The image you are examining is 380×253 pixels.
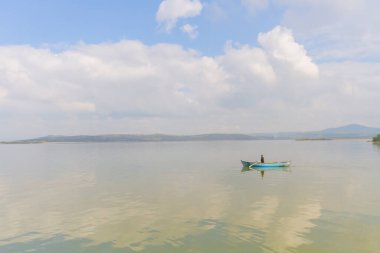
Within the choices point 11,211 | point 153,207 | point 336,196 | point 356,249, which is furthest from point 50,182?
point 356,249

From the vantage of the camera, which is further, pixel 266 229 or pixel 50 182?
pixel 50 182

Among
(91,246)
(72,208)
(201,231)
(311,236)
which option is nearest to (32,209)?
(72,208)

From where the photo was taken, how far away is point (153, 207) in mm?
35812

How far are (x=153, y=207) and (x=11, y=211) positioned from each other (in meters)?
15.6

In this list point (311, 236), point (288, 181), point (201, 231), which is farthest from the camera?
point (288, 181)

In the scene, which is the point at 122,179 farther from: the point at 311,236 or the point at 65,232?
the point at 311,236

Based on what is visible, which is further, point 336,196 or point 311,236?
point 336,196

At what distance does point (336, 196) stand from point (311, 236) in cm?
1835

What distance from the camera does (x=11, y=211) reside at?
3550 centimetres

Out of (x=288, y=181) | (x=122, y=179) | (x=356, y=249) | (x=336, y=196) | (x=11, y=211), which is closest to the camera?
(x=356, y=249)

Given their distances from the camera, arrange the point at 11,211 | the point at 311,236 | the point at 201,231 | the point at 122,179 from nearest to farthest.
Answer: the point at 311,236
the point at 201,231
the point at 11,211
the point at 122,179

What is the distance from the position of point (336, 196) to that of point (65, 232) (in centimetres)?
3188

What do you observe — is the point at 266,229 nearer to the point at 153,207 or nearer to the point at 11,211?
the point at 153,207

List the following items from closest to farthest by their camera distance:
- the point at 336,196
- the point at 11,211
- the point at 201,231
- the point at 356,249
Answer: the point at 356,249 → the point at 201,231 → the point at 11,211 → the point at 336,196
